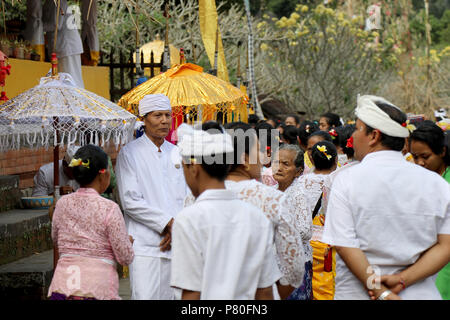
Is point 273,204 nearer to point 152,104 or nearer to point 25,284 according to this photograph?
point 152,104

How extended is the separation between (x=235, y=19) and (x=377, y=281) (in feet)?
58.5

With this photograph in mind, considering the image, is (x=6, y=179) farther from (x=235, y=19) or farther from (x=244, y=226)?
(x=235, y=19)

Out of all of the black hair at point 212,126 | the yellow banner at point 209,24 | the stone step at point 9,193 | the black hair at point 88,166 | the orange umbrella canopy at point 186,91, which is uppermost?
the yellow banner at point 209,24

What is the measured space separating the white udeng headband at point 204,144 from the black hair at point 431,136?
6.62 ft

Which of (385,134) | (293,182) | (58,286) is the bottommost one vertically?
(58,286)

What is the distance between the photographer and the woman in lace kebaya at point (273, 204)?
3.80 m

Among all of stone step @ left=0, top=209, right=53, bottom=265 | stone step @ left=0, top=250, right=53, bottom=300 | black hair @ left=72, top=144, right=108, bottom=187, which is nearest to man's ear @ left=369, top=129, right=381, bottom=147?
black hair @ left=72, top=144, right=108, bottom=187

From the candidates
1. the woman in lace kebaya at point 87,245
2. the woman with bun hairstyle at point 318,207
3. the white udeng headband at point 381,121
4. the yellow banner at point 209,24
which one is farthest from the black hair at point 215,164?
the yellow banner at point 209,24

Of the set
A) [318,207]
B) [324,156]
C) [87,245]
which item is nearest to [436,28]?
[324,156]

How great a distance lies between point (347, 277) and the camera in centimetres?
383

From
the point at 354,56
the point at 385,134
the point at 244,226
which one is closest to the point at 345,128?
the point at 385,134

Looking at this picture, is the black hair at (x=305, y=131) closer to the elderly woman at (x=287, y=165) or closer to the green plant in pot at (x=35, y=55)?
the elderly woman at (x=287, y=165)

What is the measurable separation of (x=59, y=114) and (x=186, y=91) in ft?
4.55

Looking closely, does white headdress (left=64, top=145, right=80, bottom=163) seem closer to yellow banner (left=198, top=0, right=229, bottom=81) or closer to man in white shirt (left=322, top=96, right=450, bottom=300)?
yellow banner (left=198, top=0, right=229, bottom=81)
